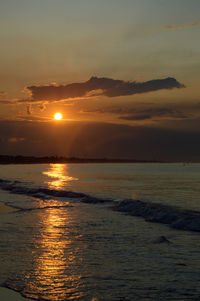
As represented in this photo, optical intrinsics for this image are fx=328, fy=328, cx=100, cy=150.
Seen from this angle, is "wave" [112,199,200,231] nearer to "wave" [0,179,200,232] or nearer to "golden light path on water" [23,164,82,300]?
"wave" [0,179,200,232]

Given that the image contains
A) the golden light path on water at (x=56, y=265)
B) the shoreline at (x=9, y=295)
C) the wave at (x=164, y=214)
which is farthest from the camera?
the wave at (x=164, y=214)

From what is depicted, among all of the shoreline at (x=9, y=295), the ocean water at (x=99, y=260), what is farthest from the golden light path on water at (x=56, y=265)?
the shoreline at (x=9, y=295)

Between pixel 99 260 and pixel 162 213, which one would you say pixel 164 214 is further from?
pixel 99 260

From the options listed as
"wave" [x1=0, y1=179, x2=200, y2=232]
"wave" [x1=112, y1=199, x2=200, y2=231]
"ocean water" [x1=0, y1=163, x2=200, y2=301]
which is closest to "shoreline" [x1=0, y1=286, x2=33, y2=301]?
"ocean water" [x1=0, y1=163, x2=200, y2=301]

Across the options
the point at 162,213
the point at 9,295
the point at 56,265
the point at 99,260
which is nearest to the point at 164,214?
the point at 162,213

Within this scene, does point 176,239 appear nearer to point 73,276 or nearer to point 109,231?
point 109,231

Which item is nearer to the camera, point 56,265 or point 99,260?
point 56,265

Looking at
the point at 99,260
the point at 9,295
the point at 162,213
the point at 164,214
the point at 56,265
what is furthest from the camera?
the point at 162,213

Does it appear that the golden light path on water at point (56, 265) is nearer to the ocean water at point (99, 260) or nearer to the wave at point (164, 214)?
the ocean water at point (99, 260)

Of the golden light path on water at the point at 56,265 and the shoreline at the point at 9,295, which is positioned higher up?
the golden light path on water at the point at 56,265

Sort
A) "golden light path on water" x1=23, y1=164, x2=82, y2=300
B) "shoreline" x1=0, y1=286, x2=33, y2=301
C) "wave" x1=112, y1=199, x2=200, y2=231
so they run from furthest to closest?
"wave" x1=112, y1=199, x2=200, y2=231 → "golden light path on water" x1=23, y1=164, x2=82, y2=300 → "shoreline" x1=0, y1=286, x2=33, y2=301

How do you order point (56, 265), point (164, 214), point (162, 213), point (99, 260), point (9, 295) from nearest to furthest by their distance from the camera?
point (9, 295), point (56, 265), point (99, 260), point (164, 214), point (162, 213)

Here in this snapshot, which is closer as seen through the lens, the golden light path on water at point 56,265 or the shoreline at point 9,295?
the shoreline at point 9,295

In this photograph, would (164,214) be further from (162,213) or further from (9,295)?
(9,295)
